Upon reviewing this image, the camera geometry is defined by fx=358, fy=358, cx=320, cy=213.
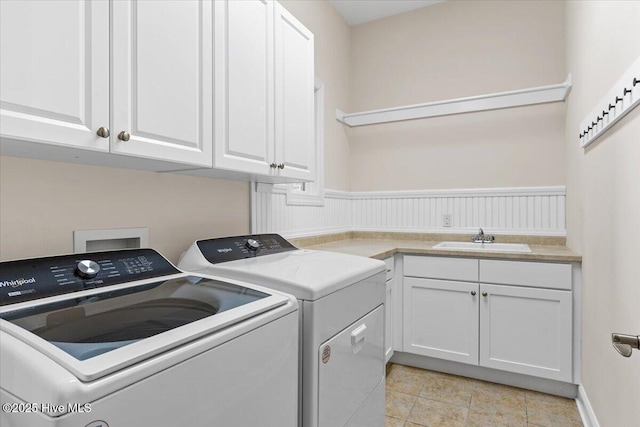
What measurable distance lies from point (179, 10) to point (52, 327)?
3.27ft

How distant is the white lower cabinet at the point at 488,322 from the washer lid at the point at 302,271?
1.10 m

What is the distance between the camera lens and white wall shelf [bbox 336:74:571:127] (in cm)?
258

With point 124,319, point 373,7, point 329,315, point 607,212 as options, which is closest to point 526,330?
point 607,212

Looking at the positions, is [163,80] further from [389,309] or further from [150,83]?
[389,309]

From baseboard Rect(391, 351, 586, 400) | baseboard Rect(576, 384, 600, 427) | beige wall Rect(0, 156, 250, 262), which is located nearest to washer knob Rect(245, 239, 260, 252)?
beige wall Rect(0, 156, 250, 262)

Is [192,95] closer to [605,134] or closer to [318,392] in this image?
[318,392]

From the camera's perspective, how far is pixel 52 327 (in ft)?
2.32

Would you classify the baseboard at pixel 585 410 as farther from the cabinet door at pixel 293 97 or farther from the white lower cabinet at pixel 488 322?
→ the cabinet door at pixel 293 97

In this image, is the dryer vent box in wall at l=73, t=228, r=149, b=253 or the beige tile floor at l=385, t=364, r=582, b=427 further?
the beige tile floor at l=385, t=364, r=582, b=427

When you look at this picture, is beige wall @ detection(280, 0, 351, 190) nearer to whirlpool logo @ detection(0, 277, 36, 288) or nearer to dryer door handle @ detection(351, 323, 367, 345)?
dryer door handle @ detection(351, 323, 367, 345)

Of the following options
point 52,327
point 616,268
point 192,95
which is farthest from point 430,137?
point 52,327

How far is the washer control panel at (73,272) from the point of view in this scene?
872 millimetres

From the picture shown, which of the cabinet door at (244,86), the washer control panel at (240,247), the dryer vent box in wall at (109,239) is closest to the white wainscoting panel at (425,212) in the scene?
the washer control panel at (240,247)

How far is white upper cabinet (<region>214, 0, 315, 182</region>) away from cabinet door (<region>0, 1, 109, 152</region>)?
0.45m
